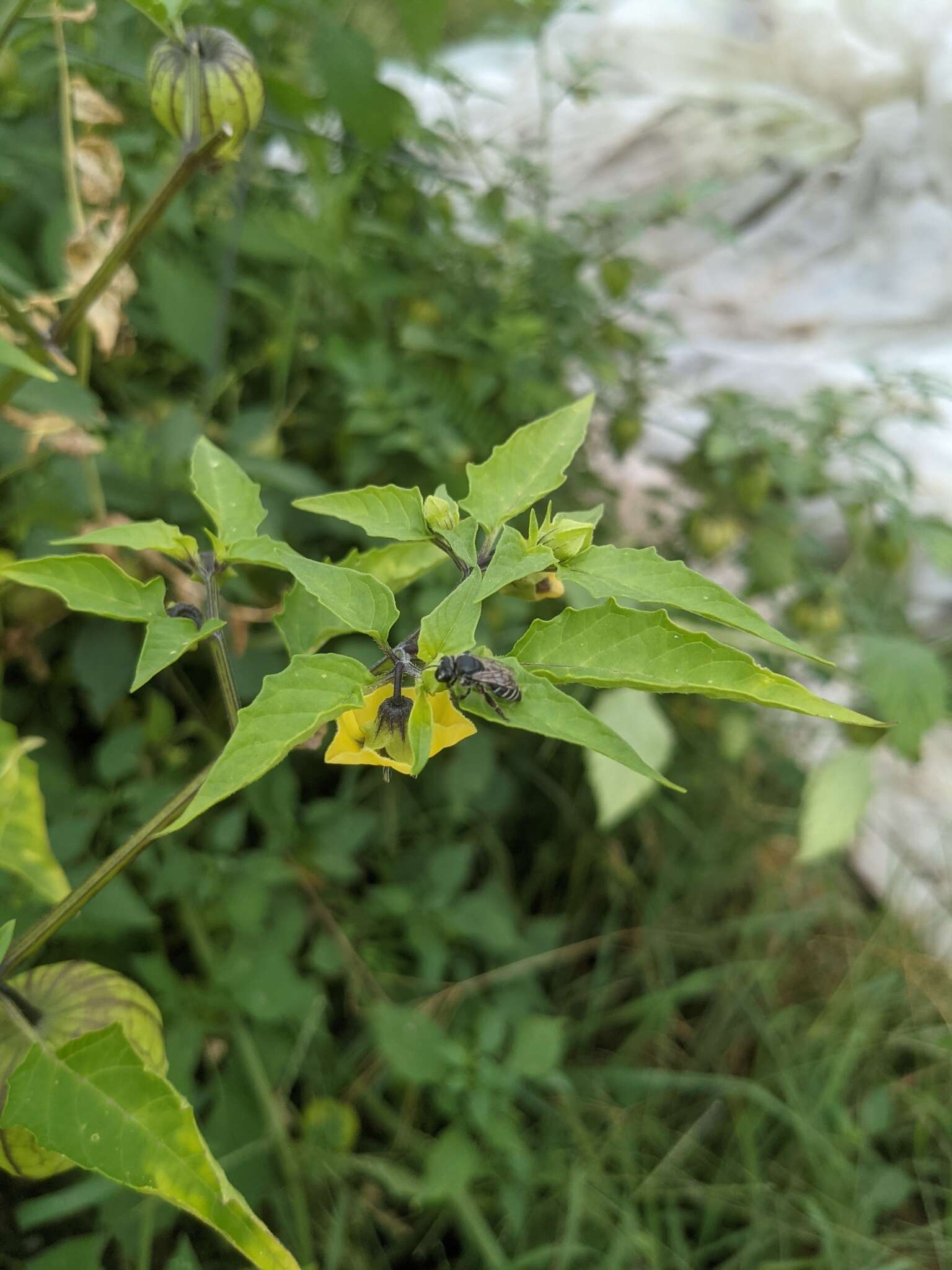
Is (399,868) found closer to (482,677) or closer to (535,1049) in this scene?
(535,1049)

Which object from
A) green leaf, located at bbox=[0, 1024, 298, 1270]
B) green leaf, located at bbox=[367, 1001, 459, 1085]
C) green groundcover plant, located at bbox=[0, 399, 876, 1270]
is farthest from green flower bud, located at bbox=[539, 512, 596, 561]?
green leaf, located at bbox=[367, 1001, 459, 1085]

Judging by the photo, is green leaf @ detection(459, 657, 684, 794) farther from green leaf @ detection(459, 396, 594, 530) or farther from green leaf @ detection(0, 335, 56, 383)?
green leaf @ detection(0, 335, 56, 383)

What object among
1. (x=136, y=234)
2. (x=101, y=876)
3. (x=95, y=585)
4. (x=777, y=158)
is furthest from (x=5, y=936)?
(x=777, y=158)

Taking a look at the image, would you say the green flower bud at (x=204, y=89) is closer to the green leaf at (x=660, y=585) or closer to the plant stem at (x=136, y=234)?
the plant stem at (x=136, y=234)

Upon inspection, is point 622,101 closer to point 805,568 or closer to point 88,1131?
point 805,568

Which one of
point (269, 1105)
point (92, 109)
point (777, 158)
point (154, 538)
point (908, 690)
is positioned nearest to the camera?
point (154, 538)

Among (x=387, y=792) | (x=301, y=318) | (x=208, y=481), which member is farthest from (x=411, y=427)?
(x=208, y=481)

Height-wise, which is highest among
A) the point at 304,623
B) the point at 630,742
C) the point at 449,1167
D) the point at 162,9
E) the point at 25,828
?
the point at 162,9
